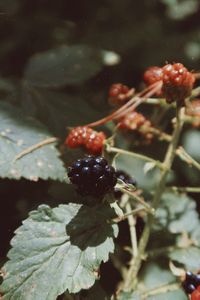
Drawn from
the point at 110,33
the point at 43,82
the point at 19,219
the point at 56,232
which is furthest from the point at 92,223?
the point at 110,33

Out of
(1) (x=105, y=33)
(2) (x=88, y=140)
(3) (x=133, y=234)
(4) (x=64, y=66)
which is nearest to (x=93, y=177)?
Answer: (2) (x=88, y=140)

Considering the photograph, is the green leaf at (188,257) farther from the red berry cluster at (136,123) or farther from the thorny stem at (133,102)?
the thorny stem at (133,102)

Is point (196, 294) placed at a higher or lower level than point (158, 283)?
higher

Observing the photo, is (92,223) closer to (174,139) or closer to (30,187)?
(174,139)

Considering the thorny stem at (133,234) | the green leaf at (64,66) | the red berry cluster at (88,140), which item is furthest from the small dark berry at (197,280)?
the green leaf at (64,66)

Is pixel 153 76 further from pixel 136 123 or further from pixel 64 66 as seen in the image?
pixel 64 66
